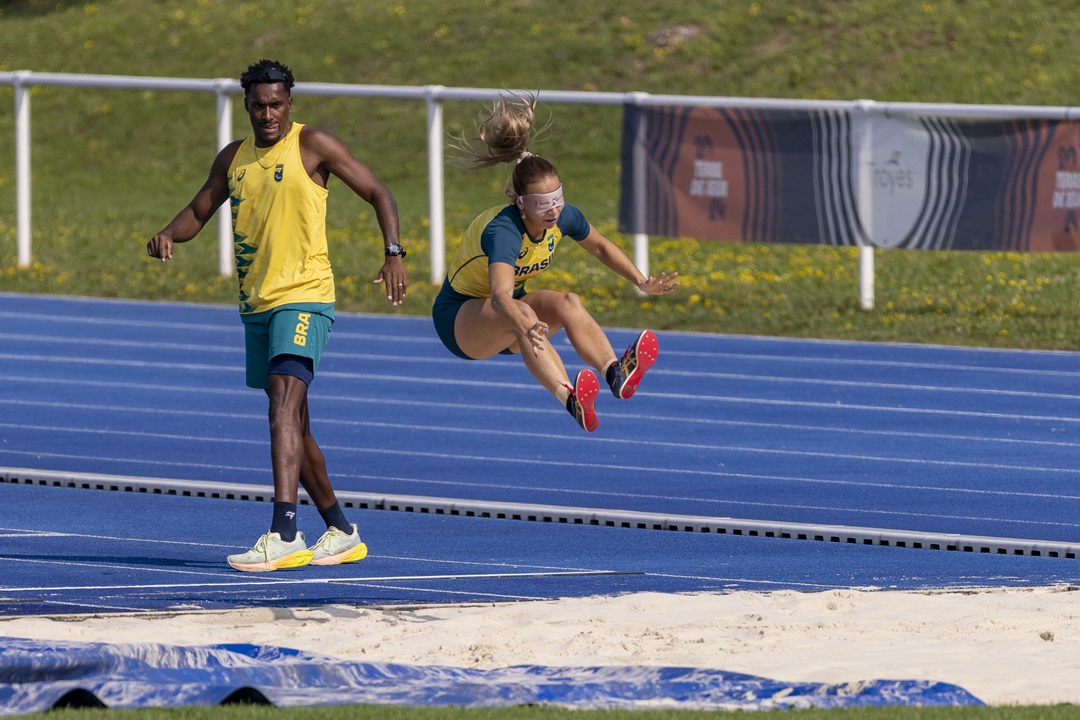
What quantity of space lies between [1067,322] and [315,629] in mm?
10691

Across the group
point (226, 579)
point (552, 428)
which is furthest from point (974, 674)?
point (552, 428)

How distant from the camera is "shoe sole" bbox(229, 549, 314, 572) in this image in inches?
320

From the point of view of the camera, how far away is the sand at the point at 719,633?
6.39 metres

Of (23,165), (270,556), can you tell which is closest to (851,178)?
(23,165)

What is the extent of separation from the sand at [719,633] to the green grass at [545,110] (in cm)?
882

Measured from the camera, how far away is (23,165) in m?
19.8

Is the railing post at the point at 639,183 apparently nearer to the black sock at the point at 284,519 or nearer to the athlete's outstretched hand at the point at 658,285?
the athlete's outstretched hand at the point at 658,285

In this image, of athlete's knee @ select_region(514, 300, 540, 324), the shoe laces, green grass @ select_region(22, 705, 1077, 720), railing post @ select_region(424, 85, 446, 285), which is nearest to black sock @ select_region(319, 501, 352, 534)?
the shoe laces

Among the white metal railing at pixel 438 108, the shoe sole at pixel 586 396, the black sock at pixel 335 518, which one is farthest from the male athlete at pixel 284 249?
the white metal railing at pixel 438 108

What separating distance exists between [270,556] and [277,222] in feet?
4.07

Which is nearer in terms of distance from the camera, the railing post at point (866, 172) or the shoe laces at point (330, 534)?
the shoe laces at point (330, 534)

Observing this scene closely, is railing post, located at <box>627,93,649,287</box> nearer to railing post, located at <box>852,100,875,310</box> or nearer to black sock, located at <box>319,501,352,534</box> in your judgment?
railing post, located at <box>852,100,875,310</box>

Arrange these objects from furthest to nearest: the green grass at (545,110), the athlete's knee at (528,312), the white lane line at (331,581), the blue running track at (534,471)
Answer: the green grass at (545,110) < the blue running track at (534,471) < the athlete's knee at (528,312) < the white lane line at (331,581)

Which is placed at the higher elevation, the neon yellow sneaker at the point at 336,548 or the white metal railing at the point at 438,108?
the white metal railing at the point at 438,108
